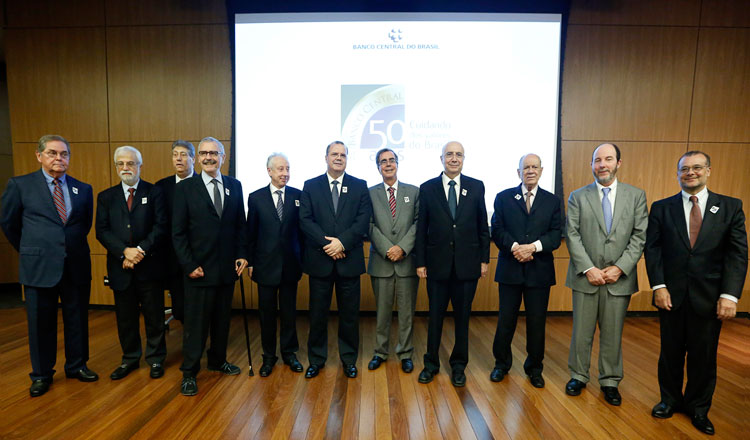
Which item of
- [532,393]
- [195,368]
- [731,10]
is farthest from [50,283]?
[731,10]

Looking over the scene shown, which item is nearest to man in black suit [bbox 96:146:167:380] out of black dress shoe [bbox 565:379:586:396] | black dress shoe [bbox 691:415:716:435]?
black dress shoe [bbox 565:379:586:396]

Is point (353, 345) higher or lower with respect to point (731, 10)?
lower

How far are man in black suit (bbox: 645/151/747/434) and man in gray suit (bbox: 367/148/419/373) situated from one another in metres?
1.74

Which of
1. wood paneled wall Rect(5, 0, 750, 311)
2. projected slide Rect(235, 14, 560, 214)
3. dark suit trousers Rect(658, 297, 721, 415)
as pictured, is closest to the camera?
dark suit trousers Rect(658, 297, 721, 415)

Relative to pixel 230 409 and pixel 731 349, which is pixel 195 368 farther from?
pixel 731 349

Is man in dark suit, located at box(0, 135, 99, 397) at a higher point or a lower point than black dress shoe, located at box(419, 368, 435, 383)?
higher

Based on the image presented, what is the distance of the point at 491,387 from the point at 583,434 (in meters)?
0.67

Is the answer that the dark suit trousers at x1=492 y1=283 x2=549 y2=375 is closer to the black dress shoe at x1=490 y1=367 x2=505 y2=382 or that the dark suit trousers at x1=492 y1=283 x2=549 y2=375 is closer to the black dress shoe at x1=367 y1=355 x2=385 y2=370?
the black dress shoe at x1=490 y1=367 x2=505 y2=382

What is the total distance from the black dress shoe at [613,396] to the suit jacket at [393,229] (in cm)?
168

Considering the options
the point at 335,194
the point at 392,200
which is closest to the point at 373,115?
the point at 392,200

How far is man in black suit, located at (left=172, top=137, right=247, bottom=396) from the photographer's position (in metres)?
2.46

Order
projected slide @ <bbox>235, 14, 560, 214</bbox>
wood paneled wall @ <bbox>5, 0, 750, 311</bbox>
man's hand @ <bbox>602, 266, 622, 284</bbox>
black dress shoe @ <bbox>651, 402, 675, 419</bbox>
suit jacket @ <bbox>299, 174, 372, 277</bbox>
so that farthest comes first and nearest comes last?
wood paneled wall @ <bbox>5, 0, 750, 311</bbox> → projected slide @ <bbox>235, 14, 560, 214</bbox> → suit jacket @ <bbox>299, 174, 372, 277</bbox> → man's hand @ <bbox>602, 266, 622, 284</bbox> → black dress shoe @ <bbox>651, 402, 675, 419</bbox>

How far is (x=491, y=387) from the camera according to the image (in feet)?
8.54

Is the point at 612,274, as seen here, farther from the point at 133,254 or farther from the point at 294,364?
the point at 133,254
